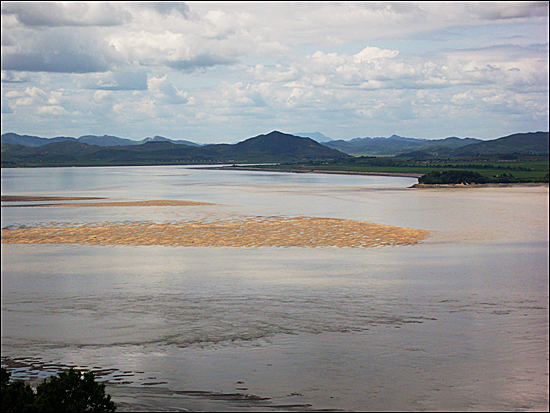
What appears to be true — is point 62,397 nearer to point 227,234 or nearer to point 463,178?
point 227,234

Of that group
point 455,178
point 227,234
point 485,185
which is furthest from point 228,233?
point 455,178

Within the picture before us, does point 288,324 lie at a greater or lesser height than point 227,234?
lesser

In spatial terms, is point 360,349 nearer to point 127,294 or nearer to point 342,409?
point 342,409

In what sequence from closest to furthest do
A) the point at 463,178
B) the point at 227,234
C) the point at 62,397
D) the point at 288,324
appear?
1. the point at 62,397
2. the point at 288,324
3. the point at 227,234
4. the point at 463,178

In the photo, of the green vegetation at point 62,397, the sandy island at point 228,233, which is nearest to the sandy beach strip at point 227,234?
the sandy island at point 228,233

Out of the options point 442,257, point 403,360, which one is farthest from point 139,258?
point 403,360

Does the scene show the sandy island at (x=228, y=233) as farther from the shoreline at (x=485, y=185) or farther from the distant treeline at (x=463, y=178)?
the distant treeline at (x=463, y=178)

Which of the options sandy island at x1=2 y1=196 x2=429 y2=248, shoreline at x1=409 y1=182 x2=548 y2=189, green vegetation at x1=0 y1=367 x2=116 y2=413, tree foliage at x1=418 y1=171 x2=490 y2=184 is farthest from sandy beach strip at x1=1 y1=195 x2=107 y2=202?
tree foliage at x1=418 y1=171 x2=490 y2=184
